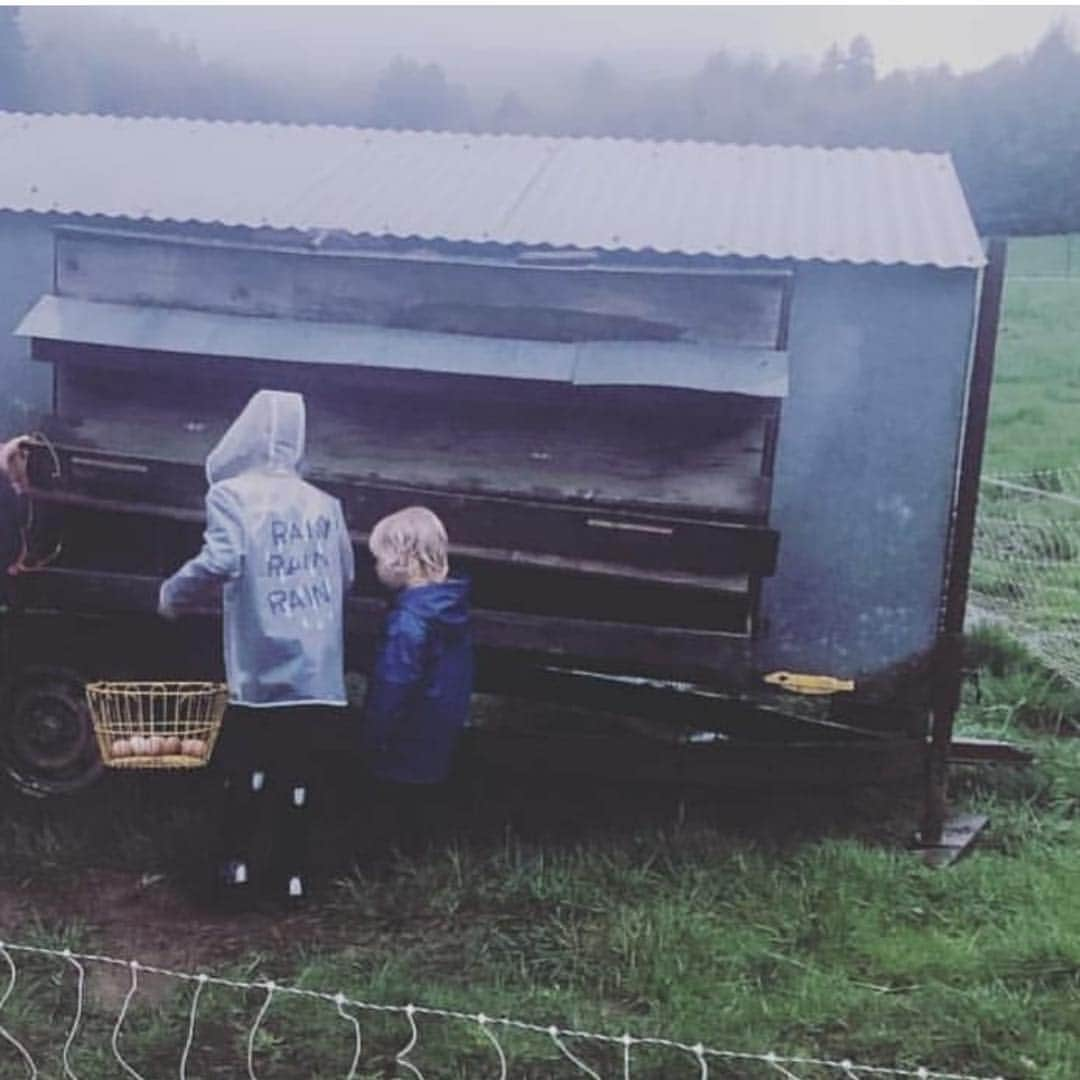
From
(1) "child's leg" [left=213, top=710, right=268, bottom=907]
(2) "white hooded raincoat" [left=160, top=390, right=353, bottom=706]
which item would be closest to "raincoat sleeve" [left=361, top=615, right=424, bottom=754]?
(2) "white hooded raincoat" [left=160, top=390, right=353, bottom=706]

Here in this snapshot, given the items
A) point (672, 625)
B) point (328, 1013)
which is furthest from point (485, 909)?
point (672, 625)

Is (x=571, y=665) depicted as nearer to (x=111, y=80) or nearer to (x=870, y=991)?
(x=870, y=991)

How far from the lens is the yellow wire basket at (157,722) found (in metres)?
3.66

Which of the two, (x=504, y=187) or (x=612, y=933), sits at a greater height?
(x=504, y=187)

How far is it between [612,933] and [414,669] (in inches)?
29.2

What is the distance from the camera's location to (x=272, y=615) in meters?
3.59

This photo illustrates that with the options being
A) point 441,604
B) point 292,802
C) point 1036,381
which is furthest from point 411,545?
point 1036,381

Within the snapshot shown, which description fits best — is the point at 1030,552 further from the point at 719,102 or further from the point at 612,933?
the point at 612,933

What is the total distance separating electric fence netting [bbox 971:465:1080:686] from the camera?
17.3 feet

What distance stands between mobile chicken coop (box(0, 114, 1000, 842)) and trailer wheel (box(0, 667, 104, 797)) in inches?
0.4

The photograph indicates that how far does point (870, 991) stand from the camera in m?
3.22

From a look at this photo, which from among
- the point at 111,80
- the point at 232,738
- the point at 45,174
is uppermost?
the point at 111,80

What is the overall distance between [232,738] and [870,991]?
4.82ft

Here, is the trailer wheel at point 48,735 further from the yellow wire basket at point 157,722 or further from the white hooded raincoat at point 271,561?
the white hooded raincoat at point 271,561
